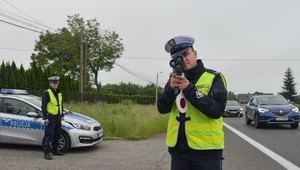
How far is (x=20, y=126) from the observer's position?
821 centimetres

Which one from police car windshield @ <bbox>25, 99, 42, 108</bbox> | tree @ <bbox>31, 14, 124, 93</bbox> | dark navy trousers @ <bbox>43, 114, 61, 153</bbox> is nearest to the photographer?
dark navy trousers @ <bbox>43, 114, 61, 153</bbox>

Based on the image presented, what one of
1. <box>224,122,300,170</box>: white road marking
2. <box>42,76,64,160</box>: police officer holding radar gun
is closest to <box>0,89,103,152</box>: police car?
<box>42,76,64,160</box>: police officer holding radar gun

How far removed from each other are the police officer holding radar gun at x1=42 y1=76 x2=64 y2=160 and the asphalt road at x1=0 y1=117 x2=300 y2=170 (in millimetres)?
289

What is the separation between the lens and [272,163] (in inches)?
276

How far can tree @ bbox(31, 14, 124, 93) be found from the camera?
163 ft

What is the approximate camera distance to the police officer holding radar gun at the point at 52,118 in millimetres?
7447

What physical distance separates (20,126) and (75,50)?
4205 centimetres

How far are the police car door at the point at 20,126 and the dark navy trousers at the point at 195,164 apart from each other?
6087 millimetres

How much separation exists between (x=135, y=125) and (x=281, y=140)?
486 centimetres

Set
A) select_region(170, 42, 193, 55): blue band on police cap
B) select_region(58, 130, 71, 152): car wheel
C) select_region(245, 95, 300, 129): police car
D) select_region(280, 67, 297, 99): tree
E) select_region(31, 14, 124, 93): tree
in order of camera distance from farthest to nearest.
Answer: select_region(280, 67, 297, 99): tree < select_region(31, 14, 124, 93): tree < select_region(245, 95, 300, 129): police car < select_region(58, 130, 71, 152): car wheel < select_region(170, 42, 193, 55): blue band on police cap

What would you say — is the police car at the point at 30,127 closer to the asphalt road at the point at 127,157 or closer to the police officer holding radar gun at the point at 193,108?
the asphalt road at the point at 127,157

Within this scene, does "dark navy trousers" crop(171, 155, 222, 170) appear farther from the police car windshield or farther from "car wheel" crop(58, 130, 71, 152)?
the police car windshield

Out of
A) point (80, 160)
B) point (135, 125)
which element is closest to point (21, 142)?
point (80, 160)

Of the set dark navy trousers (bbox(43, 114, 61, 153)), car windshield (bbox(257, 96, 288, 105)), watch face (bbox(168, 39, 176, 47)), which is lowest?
dark navy trousers (bbox(43, 114, 61, 153))
